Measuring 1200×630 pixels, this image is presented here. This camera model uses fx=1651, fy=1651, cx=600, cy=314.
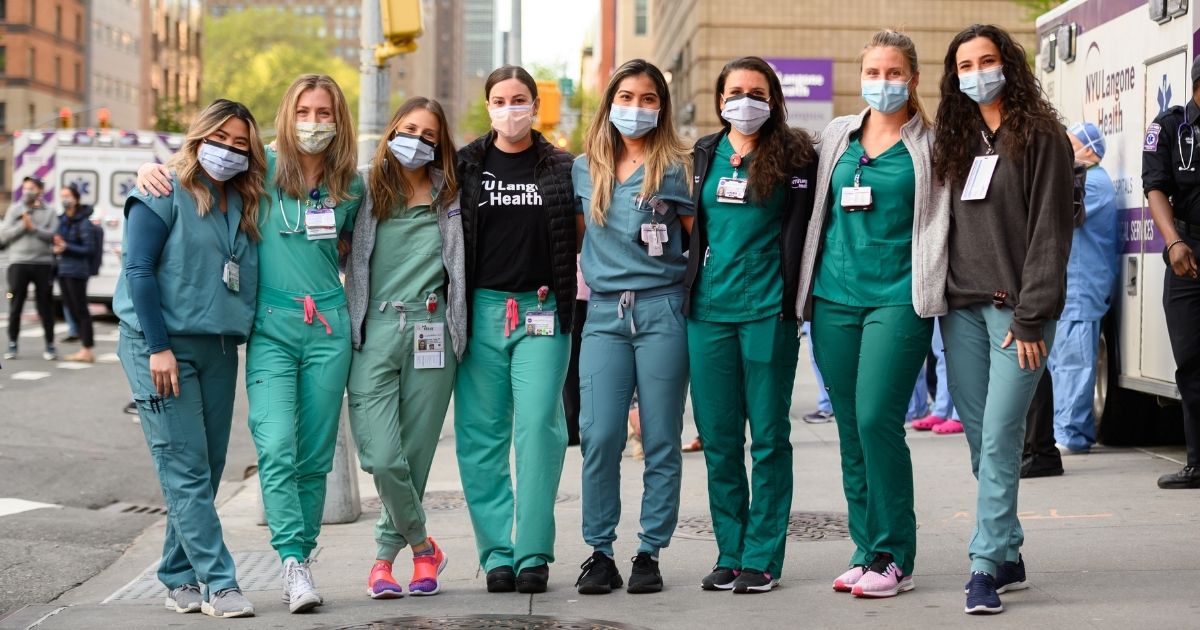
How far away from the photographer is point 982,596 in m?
5.65

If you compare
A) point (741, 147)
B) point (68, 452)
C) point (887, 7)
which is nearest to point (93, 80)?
point (887, 7)

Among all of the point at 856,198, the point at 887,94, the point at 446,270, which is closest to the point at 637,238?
the point at 446,270

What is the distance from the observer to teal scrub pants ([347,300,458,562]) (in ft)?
20.4

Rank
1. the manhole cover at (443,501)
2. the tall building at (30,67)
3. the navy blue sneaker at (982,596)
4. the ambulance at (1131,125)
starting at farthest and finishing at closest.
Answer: the tall building at (30,67)
the ambulance at (1131,125)
the manhole cover at (443,501)
the navy blue sneaker at (982,596)

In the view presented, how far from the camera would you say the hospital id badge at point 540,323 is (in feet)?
20.6

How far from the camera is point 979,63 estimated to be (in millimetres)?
5867

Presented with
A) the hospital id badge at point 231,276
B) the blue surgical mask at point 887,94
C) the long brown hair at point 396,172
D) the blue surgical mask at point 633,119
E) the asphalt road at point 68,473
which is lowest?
the asphalt road at point 68,473

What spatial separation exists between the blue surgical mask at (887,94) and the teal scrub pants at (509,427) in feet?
4.69

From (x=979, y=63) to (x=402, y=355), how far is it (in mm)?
2373

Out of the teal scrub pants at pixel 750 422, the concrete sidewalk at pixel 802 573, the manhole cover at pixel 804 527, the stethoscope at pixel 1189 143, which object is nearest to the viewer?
the concrete sidewalk at pixel 802 573

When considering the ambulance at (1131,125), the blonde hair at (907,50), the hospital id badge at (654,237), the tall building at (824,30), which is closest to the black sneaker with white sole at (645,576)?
the hospital id badge at (654,237)

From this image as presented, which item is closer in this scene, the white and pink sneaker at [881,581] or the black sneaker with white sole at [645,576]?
the white and pink sneaker at [881,581]

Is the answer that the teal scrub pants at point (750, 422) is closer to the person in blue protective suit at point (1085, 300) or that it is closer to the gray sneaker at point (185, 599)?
the gray sneaker at point (185, 599)

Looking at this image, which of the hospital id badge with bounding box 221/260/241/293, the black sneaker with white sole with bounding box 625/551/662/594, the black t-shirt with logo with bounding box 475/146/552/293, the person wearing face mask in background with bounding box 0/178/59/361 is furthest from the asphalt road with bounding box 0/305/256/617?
the black sneaker with white sole with bounding box 625/551/662/594
